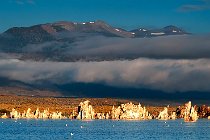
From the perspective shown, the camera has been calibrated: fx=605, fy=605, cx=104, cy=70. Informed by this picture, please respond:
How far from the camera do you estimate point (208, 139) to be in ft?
604

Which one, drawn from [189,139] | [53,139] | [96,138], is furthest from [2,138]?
[189,139]

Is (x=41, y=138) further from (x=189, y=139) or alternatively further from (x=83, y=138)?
(x=189, y=139)

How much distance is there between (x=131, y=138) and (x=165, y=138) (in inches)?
451

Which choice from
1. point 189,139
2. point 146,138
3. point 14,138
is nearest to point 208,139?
point 189,139

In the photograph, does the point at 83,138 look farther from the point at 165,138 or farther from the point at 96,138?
the point at 165,138

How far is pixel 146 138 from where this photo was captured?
619 ft

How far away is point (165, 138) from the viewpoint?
190m

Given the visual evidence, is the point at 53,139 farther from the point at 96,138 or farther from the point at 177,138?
the point at 177,138

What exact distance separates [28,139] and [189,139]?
1935 inches

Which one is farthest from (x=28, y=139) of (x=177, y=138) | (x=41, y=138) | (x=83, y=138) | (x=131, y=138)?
(x=177, y=138)

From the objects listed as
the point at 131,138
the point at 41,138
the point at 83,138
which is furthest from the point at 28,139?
the point at 131,138

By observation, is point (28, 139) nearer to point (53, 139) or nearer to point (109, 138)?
point (53, 139)

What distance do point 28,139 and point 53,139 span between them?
7.45m

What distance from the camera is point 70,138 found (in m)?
188
